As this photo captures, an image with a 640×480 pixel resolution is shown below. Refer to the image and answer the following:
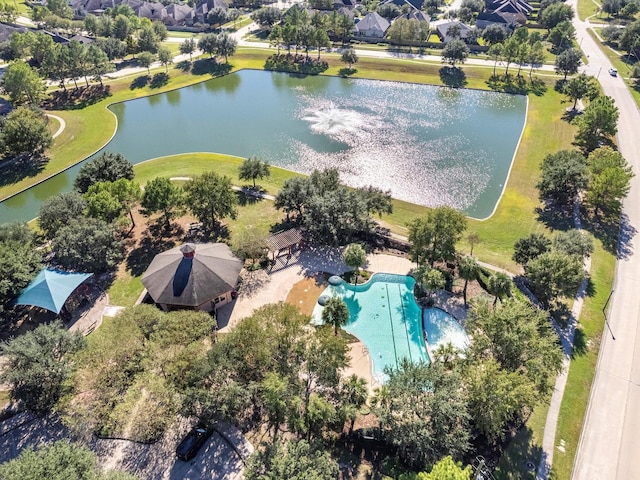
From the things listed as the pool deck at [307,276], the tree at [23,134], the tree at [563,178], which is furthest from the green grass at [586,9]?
the tree at [23,134]

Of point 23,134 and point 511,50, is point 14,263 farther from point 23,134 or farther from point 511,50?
point 511,50

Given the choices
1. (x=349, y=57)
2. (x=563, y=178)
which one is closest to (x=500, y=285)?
(x=563, y=178)

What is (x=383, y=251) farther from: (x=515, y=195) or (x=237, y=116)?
(x=237, y=116)

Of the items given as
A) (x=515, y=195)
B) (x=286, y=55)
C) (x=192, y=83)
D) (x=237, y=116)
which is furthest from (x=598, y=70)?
(x=192, y=83)

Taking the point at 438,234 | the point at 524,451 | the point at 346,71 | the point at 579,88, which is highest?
the point at 579,88

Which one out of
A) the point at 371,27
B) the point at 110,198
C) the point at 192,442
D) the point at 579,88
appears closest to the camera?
the point at 192,442

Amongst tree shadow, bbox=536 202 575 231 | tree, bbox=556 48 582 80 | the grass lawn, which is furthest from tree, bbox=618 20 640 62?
tree shadow, bbox=536 202 575 231

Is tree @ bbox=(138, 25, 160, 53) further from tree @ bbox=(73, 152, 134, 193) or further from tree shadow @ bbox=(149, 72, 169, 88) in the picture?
tree @ bbox=(73, 152, 134, 193)
